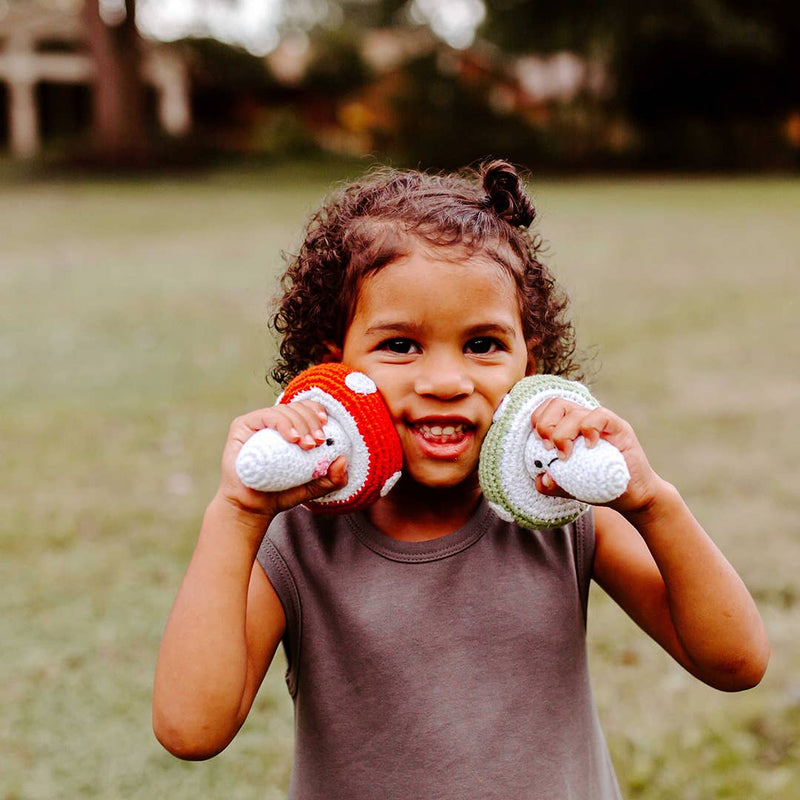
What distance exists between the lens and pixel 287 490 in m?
1.59

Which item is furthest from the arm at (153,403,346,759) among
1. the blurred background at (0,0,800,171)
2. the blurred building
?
the blurred building

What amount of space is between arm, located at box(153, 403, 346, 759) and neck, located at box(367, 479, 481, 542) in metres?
0.19

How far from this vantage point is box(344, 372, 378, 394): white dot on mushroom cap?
1.63 m

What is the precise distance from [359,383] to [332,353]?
1.08 feet

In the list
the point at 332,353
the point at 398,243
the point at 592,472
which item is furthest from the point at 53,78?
the point at 592,472

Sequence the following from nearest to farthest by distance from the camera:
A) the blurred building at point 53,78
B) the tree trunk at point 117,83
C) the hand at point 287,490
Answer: the hand at point 287,490 → the tree trunk at point 117,83 → the blurred building at point 53,78

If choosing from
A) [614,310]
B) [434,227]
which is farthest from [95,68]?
[434,227]

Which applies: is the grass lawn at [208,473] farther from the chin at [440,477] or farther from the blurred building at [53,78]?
the blurred building at [53,78]

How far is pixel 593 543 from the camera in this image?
1.81m

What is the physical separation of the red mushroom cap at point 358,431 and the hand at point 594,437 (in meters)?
0.24

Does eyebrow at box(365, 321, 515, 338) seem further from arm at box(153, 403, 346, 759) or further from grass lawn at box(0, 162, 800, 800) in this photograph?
grass lawn at box(0, 162, 800, 800)

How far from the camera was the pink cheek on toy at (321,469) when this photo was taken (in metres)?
1.56

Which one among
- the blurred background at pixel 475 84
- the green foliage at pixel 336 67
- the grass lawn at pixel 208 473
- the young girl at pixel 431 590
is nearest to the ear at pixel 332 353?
the young girl at pixel 431 590

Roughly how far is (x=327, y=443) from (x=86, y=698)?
6.44 feet
